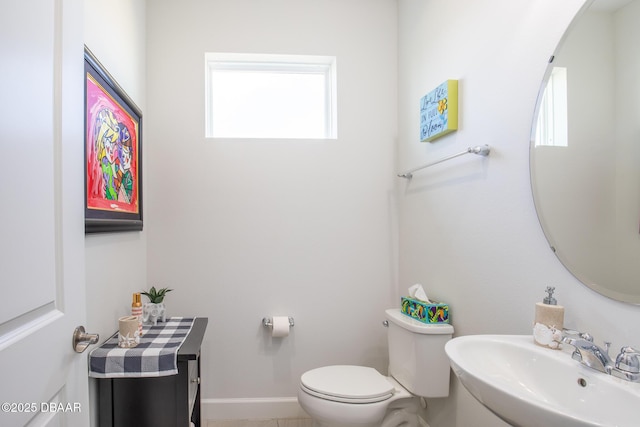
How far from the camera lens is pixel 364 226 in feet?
7.03

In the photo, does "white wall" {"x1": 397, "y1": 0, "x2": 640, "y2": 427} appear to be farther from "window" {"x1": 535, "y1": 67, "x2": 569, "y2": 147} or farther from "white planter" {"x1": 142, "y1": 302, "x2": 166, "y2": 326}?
"white planter" {"x1": 142, "y1": 302, "x2": 166, "y2": 326}

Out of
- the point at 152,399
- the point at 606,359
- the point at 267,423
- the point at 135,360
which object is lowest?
the point at 267,423

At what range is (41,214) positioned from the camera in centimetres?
72

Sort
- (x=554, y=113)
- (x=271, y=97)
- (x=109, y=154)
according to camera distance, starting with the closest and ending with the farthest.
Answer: (x=554, y=113) < (x=109, y=154) < (x=271, y=97)

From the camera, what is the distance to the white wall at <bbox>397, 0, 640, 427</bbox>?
3.44 ft

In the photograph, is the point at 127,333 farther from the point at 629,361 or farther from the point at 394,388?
the point at 629,361

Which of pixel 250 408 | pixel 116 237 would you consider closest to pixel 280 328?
pixel 250 408

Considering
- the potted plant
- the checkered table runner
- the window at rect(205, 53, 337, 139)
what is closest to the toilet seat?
the checkered table runner

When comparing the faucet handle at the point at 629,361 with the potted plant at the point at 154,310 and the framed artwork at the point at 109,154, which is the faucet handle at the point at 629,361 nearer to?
the framed artwork at the point at 109,154

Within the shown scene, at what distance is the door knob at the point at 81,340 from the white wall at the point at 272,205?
1.18 metres

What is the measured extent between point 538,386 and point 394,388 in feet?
2.72

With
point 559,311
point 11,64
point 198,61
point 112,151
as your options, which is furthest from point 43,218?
point 198,61

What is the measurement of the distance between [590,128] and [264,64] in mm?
1831

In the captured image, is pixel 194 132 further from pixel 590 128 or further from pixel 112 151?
pixel 590 128
